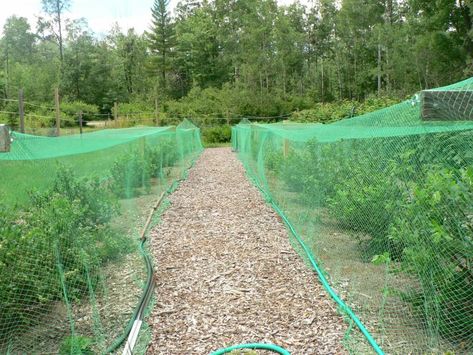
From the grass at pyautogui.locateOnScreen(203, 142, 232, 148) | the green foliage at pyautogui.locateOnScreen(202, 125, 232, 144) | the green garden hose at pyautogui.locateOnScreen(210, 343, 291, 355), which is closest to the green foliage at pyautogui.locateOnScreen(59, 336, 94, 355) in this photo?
the green garden hose at pyautogui.locateOnScreen(210, 343, 291, 355)

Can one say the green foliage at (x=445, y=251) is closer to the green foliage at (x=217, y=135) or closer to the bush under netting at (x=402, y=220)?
the bush under netting at (x=402, y=220)

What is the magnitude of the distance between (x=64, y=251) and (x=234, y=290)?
56.5 inches

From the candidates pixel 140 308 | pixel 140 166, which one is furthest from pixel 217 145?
pixel 140 308

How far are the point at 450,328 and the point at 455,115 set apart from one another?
1.33m

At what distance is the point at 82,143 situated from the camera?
457 cm

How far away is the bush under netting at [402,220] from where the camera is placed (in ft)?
8.24

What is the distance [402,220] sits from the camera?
2979 millimetres

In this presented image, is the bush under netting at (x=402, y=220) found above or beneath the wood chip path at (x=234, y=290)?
above

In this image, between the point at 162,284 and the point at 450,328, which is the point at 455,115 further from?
the point at 162,284

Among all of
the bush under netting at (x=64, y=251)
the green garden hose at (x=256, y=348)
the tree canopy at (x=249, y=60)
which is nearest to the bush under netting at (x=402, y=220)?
the green garden hose at (x=256, y=348)

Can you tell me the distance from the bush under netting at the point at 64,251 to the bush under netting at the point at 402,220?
1736mm

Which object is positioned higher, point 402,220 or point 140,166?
point 140,166

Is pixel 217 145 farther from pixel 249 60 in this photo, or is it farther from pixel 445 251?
pixel 445 251

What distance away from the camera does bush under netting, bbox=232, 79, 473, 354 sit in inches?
98.9
